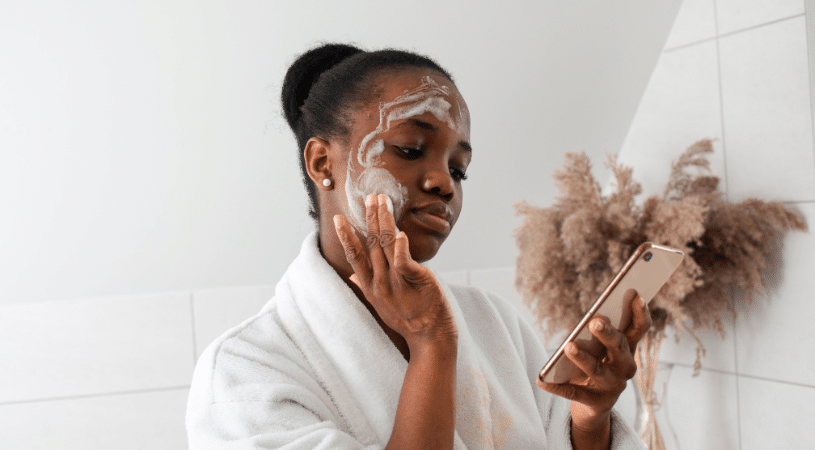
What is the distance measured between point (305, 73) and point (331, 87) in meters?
0.07

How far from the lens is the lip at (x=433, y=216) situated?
25.3 inches

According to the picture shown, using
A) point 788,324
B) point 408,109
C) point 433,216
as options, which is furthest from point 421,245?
point 788,324

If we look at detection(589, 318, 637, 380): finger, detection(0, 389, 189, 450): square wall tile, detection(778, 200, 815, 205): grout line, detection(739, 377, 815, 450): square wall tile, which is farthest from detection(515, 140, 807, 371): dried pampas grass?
detection(0, 389, 189, 450): square wall tile

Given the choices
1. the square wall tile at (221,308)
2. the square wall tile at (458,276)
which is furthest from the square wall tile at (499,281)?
the square wall tile at (221,308)

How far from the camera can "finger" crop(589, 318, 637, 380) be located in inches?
23.3

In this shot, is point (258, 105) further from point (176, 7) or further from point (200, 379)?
point (200, 379)

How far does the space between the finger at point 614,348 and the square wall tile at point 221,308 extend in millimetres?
919

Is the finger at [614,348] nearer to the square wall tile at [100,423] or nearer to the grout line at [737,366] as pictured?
the grout line at [737,366]

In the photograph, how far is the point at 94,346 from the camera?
130cm

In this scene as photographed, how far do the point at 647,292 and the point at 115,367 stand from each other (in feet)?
3.66

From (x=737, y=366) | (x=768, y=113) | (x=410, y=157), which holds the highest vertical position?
(x=768, y=113)

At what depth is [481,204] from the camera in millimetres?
1491

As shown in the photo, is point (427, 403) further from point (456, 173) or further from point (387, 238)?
point (456, 173)

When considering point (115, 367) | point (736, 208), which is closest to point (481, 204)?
point (736, 208)
